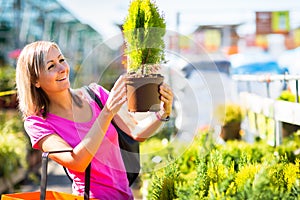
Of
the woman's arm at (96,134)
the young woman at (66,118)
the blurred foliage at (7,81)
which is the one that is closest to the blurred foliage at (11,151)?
the blurred foliage at (7,81)

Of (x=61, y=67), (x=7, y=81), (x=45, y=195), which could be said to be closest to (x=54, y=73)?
(x=61, y=67)

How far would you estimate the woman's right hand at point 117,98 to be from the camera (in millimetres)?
1688

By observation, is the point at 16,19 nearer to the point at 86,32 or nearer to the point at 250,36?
the point at 86,32

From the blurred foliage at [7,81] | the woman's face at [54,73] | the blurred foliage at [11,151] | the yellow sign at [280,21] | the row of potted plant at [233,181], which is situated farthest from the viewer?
the yellow sign at [280,21]

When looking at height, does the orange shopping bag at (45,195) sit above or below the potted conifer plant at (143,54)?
below

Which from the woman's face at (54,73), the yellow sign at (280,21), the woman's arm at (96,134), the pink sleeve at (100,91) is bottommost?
the woman's arm at (96,134)

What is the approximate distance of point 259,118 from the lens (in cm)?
447

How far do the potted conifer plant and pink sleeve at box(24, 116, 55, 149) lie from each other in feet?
1.05

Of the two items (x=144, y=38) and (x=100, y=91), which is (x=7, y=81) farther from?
(x=144, y=38)

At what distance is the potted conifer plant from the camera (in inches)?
68.7

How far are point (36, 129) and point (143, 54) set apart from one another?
0.46 meters

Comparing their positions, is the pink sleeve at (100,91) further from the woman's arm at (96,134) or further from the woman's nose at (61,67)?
the woman's arm at (96,134)

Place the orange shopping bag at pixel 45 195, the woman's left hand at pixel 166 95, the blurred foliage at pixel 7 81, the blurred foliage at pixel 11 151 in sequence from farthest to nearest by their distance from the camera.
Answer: the blurred foliage at pixel 7 81 < the blurred foliage at pixel 11 151 < the woman's left hand at pixel 166 95 < the orange shopping bag at pixel 45 195

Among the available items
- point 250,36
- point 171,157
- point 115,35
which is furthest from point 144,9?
point 250,36
